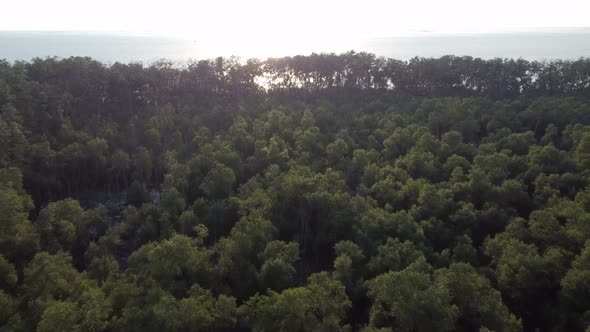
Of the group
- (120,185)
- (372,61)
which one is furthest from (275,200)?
(372,61)

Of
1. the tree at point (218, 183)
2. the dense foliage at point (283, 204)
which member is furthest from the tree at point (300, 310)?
the tree at point (218, 183)

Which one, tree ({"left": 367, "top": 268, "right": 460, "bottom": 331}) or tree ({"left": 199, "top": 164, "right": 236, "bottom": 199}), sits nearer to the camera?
tree ({"left": 367, "top": 268, "right": 460, "bottom": 331})

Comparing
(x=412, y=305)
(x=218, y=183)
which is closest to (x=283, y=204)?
(x=218, y=183)

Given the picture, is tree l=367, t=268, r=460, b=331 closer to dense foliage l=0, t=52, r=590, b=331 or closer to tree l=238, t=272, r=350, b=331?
dense foliage l=0, t=52, r=590, b=331

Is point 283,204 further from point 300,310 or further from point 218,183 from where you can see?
point 300,310

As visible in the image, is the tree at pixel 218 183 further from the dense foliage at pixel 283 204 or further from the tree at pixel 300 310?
the tree at pixel 300 310

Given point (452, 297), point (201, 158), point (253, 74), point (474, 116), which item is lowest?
point (452, 297)

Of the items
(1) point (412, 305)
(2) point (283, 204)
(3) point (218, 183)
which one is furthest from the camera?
(3) point (218, 183)

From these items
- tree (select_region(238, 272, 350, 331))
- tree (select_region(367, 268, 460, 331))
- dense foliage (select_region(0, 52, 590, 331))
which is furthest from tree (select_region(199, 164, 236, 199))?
tree (select_region(367, 268, 460, 331))

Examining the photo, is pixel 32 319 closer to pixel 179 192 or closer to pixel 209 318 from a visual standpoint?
pixel 209 318
